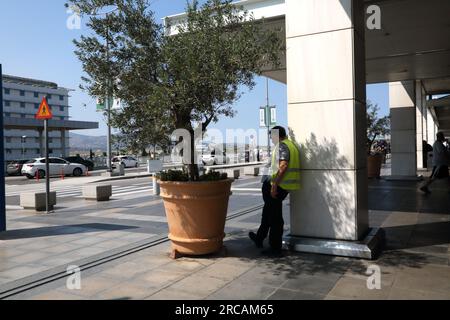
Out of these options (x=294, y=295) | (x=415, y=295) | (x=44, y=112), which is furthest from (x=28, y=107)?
(x=415, y=295)

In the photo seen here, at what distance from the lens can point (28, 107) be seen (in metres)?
104

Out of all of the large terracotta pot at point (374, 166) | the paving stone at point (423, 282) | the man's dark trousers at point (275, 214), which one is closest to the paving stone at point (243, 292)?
the man's dark trousers at point (275, 214)

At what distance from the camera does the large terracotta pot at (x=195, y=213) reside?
5.56m

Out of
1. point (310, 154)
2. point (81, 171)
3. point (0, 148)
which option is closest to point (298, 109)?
point (310, 154)

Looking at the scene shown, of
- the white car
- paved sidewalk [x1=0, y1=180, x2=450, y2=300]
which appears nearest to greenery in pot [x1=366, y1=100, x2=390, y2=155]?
paved sidewalk [x1=0, y1=180, x2=450, y2=300]

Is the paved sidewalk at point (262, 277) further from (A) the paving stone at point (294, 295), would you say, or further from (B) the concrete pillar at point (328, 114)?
(B) the concrete pillar at point (328, 114)

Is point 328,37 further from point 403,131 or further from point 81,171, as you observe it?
point 81,171

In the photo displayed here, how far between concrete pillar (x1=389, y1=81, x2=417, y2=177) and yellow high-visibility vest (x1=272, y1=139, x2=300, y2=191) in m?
12.7

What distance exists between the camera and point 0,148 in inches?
302

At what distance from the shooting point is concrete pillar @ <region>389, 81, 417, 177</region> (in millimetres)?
16859

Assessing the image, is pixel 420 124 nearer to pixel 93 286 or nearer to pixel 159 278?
pixel 159 278

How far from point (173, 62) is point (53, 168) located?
1038 inches

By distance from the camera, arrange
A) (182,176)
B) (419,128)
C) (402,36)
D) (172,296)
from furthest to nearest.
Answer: (419,128)
(402,36)
(182,176)
(172,296)

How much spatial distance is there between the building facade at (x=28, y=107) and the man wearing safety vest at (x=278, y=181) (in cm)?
8820
